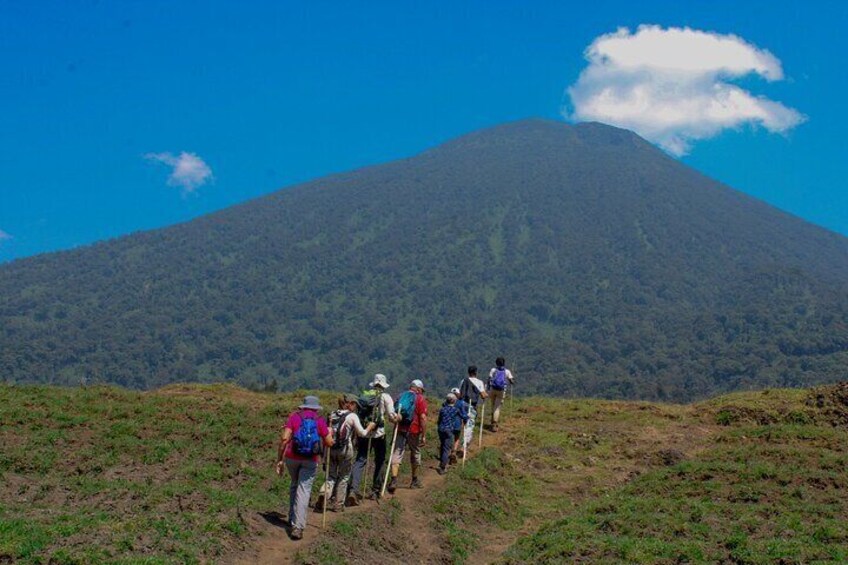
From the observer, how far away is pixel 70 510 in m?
12.6

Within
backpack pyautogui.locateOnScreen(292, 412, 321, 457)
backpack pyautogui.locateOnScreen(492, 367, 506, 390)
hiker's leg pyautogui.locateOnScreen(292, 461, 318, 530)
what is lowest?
hiker's leg pyautogui.locateOnScreen(292, 461, 318, 530)

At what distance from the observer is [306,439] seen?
1276 cm

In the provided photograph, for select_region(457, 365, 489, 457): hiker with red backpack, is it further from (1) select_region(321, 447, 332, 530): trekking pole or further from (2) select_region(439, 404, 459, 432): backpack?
(1) select_region(321, 447, 332, 530): trekking pole

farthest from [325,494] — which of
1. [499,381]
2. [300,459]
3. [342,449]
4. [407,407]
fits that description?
[499,381]

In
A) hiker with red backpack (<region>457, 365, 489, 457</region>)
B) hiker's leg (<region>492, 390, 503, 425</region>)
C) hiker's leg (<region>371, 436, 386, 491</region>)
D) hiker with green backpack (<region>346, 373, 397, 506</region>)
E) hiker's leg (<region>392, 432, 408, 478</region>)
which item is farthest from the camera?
hiker's leg (<region>492, 390, 503, 425</region>)

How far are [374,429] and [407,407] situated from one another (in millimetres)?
1563

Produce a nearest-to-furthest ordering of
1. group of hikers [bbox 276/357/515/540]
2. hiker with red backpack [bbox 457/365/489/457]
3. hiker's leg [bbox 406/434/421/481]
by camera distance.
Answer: group of hikers [bbox 276/357/515/540] → hiker's leg [bbox 406/434/421/481] → hiker with red backpack [bbox 457/365/489/457]

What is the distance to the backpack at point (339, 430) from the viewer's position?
46.5ft

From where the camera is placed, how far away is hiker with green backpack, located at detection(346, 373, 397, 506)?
585 inches

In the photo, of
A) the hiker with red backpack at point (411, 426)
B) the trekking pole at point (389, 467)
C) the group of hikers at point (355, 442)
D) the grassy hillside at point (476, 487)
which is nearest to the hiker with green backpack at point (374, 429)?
the group of hikers at point (355, 442)

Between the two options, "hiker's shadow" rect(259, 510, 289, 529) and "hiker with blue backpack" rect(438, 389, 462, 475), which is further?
"hiker with blue backpack" rect(438, 389, 462, 475)

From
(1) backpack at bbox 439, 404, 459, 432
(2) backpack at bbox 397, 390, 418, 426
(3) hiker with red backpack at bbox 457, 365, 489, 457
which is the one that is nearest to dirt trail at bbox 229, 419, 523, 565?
(1) backpack at bbox 439, 404, 459, 432

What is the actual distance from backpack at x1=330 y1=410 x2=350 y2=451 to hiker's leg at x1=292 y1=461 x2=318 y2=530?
1363 mm

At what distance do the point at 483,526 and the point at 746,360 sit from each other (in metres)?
162
